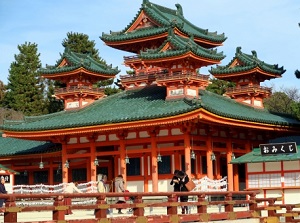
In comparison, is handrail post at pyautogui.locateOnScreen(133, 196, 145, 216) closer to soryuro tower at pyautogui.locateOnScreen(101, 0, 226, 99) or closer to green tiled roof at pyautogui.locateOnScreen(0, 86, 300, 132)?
green tiled roof at pyautogui.locateOnScreen(0, 86, 300, 132)

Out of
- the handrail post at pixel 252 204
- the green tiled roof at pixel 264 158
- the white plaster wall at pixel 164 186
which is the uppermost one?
the green tiled roof at pixel 264 158

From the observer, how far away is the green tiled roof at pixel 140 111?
36094 mm

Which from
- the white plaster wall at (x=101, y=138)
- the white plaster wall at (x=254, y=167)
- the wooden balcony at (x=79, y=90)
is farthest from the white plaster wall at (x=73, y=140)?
the white plaster wall at (x=254, y=167)

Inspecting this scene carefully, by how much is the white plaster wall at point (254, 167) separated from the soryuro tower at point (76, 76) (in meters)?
13.5

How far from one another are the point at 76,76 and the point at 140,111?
733 cm

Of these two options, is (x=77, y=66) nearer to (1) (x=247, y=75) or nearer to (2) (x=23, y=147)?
(2) (x=23, y=147)

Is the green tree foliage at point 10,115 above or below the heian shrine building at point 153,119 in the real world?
above

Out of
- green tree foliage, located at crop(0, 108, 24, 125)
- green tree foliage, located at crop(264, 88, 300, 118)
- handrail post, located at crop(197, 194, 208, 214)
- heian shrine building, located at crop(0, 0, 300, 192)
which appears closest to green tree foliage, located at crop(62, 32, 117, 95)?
green tree foliage, located at crop(0, 108, 24, 125)

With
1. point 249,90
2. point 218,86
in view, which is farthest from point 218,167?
point 218,86

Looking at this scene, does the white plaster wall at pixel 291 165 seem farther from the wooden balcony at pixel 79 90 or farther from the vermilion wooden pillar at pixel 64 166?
the wooden balcony at pixel 79 90

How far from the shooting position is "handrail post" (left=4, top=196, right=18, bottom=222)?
16672 millimetres

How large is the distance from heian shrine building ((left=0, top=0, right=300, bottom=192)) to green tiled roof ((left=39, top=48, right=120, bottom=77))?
0.08m

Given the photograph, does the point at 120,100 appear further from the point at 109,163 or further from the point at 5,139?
the point at 5,139

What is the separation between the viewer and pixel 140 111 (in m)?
37.5
